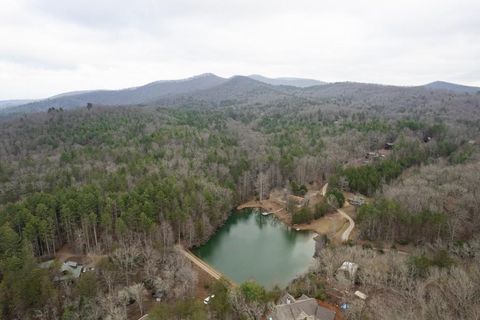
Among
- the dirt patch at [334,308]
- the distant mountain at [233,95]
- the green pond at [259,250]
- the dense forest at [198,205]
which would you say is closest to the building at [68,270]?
the dense forest at [198,205]

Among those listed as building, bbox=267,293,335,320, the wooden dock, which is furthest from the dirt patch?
the wooden dock

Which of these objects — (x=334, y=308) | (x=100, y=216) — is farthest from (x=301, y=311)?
(x=100, y=216)

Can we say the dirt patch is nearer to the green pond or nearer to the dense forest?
the dense forest

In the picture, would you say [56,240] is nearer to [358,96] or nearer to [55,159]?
[55,159]

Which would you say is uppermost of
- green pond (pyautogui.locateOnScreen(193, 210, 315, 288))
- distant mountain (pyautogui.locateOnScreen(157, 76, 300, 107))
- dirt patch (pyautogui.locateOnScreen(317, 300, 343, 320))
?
distant mountain (pyautogui.locateOnScreen(157, 76, 300, 107))

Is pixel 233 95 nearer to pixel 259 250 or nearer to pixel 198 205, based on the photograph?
pixel 198 205

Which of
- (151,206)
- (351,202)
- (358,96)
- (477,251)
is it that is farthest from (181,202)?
(358,96)
